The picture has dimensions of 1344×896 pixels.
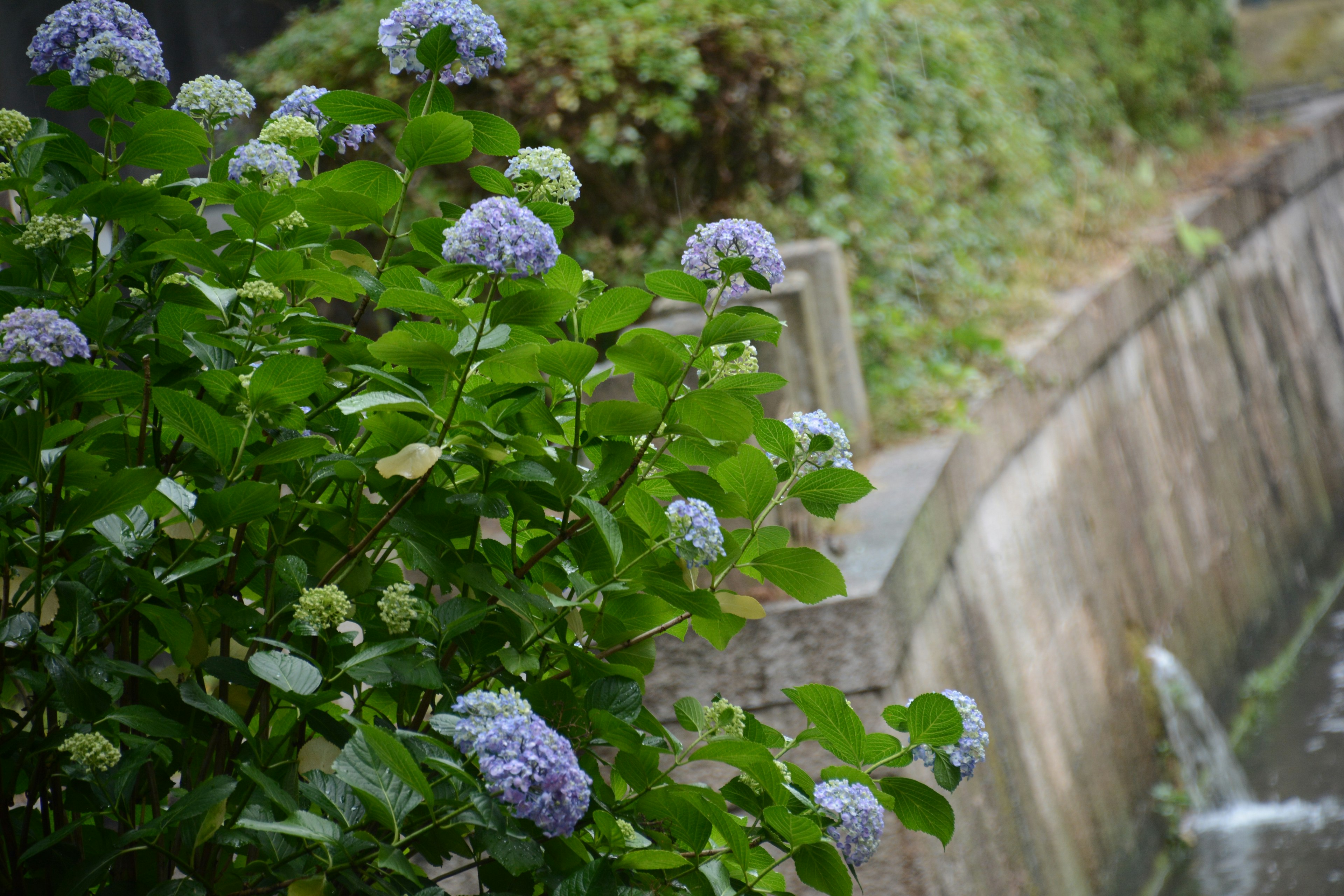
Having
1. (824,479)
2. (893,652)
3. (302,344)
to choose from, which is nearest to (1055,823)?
(893,652)

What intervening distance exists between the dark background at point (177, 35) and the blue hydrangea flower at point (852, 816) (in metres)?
1.16

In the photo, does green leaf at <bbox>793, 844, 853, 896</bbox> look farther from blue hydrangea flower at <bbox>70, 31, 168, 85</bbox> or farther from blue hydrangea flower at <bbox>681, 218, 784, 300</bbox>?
blue hydrangea flower at <bbox>70, 31, 168, 85</bbox>

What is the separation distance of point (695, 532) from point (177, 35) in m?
2.65

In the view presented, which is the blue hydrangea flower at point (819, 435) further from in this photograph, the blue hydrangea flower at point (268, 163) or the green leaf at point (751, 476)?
the blue hydrangea flower at point (268, 163)

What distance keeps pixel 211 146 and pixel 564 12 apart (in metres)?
3.38

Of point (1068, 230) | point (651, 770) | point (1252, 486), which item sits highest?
point (651, 770)

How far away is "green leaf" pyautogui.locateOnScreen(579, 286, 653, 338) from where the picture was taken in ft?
4.16

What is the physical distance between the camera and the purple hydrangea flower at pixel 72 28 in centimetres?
136

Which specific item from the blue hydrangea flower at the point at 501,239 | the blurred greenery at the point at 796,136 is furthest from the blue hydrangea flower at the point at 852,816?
the blurred greenery at the point at 796,136

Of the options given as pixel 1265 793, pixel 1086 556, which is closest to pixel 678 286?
pixel 1086 556

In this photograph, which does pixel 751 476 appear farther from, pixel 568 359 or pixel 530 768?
pixel 530 768

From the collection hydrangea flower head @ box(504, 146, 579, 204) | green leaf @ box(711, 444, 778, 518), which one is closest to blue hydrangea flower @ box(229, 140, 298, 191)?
hydrangea flower head @ box(504, 146, 579, 204)

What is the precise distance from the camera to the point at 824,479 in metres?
1.31

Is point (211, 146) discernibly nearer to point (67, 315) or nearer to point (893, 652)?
point (67, 315)
